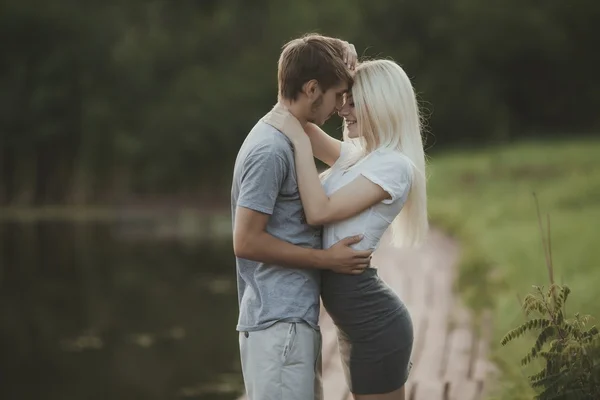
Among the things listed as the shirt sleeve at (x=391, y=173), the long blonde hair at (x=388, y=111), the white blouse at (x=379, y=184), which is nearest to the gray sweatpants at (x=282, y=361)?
the white blouse at (x=379, y=184)

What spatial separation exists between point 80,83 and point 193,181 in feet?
13.8

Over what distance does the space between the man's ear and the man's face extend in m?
0.01

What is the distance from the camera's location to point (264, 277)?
2916mm

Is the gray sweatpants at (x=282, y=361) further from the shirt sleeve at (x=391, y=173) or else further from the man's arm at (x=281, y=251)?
the shirt sleeve at (x=391, y=173)

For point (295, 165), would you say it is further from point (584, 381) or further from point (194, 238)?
point (194, 238)

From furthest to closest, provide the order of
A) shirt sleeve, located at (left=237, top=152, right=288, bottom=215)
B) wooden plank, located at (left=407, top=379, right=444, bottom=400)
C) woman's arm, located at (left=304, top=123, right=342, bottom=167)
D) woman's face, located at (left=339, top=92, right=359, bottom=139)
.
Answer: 1. wooden plank, located at (left=407, top=379, right=444, bottom=400)
2. woman's arm, located at (left=304, top=123, right=342, bottom=167)
3. woman's face, located at (left=339, top=92, right=359, bottom=139)
4. shirt sleeve, located at (left=237, top=152, right=288, bottom=215)

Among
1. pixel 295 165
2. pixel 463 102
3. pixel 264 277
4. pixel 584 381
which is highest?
pixel 463 102

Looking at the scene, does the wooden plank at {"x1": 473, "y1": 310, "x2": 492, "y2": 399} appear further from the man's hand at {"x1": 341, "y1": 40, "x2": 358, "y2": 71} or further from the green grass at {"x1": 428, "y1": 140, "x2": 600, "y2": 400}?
the man's hand at {"x1": 341, "y1": 40, "x2": 358, "y2": 71}

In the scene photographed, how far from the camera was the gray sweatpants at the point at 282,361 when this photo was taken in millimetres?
2848

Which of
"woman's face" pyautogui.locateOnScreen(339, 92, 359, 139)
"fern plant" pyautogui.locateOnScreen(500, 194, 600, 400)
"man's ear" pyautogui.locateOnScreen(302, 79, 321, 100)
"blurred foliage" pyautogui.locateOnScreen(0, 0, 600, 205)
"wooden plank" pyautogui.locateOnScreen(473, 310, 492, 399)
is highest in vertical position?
"blurred foliage" pyautogui.locateOnScreen(0, 0, 600, 205)

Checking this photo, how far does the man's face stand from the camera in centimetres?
291

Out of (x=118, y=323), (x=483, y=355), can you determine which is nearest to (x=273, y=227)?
(x=483, y=355)

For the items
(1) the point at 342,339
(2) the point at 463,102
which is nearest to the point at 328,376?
(1) the point at 342,339

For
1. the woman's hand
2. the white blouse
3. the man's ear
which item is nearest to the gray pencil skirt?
the white blouse
